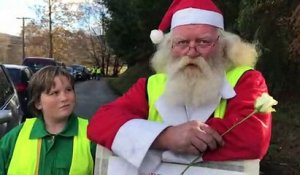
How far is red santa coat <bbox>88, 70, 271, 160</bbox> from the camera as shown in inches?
94.0

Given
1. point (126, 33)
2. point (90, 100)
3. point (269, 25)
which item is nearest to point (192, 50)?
point (269, 25)

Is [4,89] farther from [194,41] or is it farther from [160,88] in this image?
[194,41]

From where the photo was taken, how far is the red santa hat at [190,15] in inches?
111

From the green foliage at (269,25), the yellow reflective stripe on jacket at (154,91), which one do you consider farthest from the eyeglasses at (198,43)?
the green foliage at (269,25)

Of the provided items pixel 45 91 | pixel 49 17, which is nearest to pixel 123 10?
pixel 45 91

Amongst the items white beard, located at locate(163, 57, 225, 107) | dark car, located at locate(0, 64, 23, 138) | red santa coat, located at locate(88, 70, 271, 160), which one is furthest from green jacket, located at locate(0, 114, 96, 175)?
dark car, located at locate(0, 64, 23, 138)

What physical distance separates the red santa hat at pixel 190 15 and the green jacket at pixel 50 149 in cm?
74

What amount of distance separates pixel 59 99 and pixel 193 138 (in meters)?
0.91

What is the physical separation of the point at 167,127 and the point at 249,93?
1.37 feet

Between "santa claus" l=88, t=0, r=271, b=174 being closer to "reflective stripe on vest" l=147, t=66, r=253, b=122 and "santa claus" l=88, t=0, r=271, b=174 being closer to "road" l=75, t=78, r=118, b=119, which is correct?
"reflective stripe on vest" l=147, t=66, r=253, b=122

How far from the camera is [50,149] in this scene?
2936 mm

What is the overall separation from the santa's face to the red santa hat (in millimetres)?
35

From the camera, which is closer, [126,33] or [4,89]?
[4,89]

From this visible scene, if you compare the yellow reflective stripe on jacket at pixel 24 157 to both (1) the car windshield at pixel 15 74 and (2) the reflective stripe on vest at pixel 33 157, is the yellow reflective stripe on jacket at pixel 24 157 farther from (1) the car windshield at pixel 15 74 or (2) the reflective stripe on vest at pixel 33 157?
(1) the car windshield at pixel 15 74
